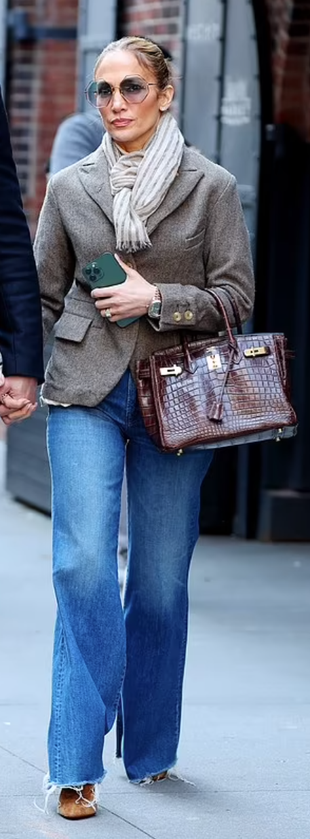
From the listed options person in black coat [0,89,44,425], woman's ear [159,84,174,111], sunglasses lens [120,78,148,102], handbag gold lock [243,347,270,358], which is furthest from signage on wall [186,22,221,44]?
person in black coat [0,89,44,425]

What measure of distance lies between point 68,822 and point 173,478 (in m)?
0.83

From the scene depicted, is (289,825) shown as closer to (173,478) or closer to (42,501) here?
(173,478)

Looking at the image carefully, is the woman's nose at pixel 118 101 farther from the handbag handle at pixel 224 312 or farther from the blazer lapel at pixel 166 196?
the handbag handle at pixel 224 312

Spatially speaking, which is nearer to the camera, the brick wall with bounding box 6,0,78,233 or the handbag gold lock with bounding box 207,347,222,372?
the handbag gold lock with bounding box 207,347,222,372

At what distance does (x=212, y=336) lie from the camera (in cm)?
455

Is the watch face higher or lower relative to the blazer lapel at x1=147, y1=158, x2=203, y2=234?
lower

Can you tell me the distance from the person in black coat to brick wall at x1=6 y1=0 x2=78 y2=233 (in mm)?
8987

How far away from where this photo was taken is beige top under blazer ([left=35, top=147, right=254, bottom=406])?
4.40 metres

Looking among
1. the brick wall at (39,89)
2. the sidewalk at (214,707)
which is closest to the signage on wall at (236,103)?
the sidewalk at (214,707)

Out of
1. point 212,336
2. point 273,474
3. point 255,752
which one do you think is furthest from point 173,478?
point 273,474

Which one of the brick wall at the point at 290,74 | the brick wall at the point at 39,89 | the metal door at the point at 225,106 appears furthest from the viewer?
the brick wall at the point at 39,89

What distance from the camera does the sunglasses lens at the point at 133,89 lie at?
14.4 ft

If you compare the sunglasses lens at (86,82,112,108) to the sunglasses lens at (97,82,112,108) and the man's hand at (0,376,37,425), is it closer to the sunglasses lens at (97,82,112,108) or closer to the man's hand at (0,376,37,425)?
the sunglasses lens at (97,82,112,108)

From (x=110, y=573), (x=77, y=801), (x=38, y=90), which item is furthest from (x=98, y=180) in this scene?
(x=38, y=90)
